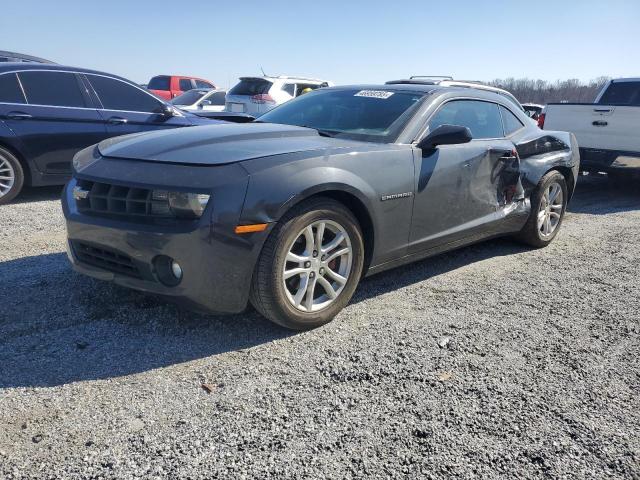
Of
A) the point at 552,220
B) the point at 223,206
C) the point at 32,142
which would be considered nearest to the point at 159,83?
the point at 32,142

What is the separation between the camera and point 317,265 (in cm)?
306

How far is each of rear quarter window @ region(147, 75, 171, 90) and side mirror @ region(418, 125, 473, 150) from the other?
1825 cm

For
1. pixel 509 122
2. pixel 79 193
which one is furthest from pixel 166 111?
pixel 509 122

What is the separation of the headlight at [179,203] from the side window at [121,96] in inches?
176

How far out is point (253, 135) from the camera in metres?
3.32

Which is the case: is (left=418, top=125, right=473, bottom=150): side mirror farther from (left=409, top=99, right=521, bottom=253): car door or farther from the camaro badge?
the camaro badge

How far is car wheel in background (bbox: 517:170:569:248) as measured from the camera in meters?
4.85

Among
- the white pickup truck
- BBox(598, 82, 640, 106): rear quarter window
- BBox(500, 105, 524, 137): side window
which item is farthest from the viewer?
BBox(598, 82, 640, 106): rear quarter window

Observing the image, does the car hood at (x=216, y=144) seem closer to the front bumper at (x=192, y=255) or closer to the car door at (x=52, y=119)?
the front bumper at (x=192, y=255)

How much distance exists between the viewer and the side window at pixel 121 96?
654 cm

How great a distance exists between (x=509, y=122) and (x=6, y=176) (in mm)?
5308

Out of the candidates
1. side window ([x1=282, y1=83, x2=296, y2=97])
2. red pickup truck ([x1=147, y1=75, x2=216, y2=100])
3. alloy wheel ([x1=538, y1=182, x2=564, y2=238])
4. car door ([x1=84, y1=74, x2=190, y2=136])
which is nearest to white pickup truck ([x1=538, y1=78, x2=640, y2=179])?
alloy wheel ([x1=538, y1=182, x2=564, y2=238])

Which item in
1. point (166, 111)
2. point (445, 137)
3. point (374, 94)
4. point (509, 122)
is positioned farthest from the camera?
point (166, 111)

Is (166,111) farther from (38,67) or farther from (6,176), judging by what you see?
(6,176)
